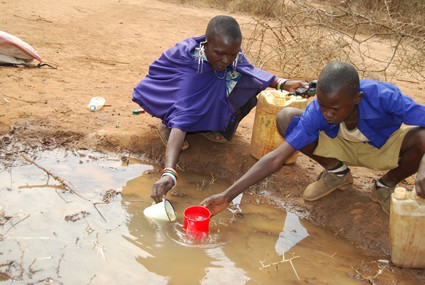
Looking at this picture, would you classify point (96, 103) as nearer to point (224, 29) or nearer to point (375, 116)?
point (224, 29)

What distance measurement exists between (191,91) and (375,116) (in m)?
1.33

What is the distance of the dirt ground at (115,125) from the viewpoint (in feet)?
11.1

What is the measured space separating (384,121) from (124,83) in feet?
10.5

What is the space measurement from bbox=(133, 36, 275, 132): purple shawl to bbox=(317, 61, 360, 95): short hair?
1100mm

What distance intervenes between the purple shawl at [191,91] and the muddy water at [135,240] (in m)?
0.51

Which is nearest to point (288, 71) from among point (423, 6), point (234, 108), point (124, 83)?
point (124, 83)

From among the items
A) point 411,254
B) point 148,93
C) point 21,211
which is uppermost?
point 148,93

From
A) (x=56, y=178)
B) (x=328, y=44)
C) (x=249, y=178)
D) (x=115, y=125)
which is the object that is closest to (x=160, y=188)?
(x=249, y=178)

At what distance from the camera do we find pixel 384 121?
2.95m

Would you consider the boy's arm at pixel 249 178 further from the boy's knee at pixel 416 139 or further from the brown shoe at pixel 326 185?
the boy's knee at pixel 416 139

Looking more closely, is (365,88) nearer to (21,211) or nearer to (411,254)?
(411,254)

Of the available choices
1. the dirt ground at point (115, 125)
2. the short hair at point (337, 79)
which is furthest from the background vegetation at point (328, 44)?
the short hair at point (337, 79)

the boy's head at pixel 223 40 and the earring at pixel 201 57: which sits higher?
the boy's head at pixel 223 40

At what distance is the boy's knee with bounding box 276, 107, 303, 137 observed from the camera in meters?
3.29
